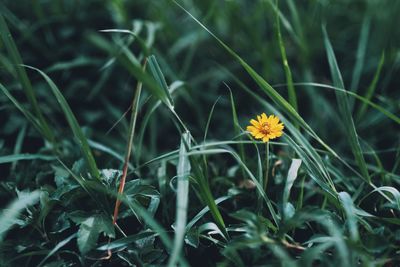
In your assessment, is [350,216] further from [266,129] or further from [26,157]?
[26,157]

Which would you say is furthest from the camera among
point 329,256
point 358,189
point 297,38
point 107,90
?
point 107,90

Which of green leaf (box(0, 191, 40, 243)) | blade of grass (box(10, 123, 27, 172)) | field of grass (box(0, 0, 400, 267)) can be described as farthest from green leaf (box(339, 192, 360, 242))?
blade of grass (box(10, 123, 27, 172))

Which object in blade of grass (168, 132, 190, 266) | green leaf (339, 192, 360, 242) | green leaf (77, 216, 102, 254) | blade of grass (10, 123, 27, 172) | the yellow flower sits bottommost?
blade of grass (10, 123, 27, 172)

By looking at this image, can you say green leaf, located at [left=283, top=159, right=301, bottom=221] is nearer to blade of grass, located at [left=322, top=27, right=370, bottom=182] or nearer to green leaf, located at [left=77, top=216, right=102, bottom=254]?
blade of grass, located at [left=322, top=27, right=370, bottom=182]

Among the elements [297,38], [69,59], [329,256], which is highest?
[297,38]

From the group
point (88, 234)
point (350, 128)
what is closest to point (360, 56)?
point (350, 128)

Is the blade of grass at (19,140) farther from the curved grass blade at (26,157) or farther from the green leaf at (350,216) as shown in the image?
the green leaf at (350,216)

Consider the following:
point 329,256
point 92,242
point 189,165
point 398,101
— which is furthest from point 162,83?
point 398,101

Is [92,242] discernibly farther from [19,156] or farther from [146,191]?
[19,156]
